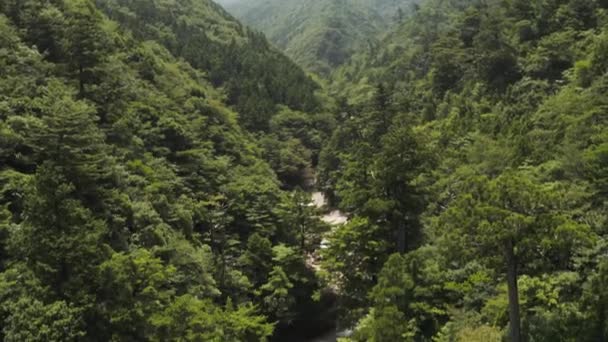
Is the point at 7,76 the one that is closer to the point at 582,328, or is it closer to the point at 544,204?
the point at 544,204

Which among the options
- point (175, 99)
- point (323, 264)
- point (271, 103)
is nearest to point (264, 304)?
point (323, 264)

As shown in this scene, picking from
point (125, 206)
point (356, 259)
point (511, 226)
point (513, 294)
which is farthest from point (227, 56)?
point (511, 226)

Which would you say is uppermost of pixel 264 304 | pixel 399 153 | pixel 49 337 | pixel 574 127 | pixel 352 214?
pixel 574 127

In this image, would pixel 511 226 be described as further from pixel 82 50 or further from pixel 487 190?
pixel 82 50

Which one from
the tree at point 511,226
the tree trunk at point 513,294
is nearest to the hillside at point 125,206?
the tree at point 511,226

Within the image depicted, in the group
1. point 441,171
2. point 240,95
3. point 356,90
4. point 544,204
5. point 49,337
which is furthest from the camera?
point 356,90

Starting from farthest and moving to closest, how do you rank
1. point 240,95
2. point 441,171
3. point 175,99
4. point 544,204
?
point 240,95 < point 175,99 < point 441,171 < point 544,204
